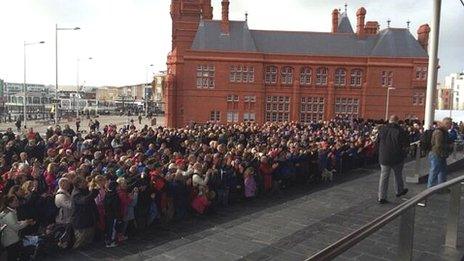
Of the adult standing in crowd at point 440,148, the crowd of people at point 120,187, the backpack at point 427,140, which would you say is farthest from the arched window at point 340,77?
the adult standing in crowd at point 440,148

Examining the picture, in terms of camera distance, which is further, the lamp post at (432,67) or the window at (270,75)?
the window at (270,75)

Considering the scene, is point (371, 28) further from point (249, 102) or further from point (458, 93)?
point (458, 93)

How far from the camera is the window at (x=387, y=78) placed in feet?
184

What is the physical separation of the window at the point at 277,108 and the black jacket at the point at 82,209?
48680 mm

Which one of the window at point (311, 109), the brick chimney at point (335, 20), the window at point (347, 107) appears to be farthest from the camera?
the brick chimney at point (335, 20)

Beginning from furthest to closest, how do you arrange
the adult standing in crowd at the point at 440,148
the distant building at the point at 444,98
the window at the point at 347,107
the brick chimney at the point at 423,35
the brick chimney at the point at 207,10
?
the distant building at the point at 444,98 → the brick chimney at the point at 207,10 → the brick chimney at the point at 423,35 → the window at the point at 347,107 → the adult standing in crowd at the point at 440,148

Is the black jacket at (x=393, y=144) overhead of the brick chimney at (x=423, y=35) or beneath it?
beneath

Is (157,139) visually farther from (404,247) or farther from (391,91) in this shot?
(391,91)

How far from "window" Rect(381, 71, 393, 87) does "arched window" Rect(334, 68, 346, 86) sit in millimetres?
5032

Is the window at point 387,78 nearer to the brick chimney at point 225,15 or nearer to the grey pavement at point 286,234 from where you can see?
the brick chimney at point 225,15

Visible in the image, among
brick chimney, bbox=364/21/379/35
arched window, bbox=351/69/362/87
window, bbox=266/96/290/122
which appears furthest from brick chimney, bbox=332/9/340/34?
window, bbox=266/96/290/122

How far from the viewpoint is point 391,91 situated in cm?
5616

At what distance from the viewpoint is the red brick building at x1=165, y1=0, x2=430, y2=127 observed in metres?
54.8

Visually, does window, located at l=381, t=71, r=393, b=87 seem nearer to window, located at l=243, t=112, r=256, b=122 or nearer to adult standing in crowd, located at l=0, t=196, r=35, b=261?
window, located at l=243, t=112, r=256, b=122
